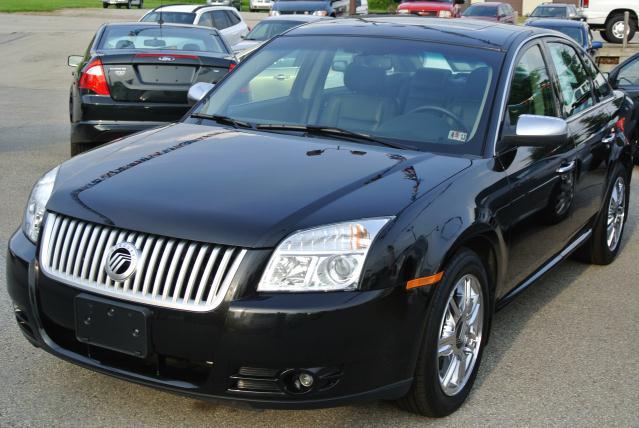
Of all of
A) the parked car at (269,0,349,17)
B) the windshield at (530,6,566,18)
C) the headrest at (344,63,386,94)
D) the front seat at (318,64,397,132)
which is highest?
the headrest at (344,63,386,94)

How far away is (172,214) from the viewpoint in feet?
12.0

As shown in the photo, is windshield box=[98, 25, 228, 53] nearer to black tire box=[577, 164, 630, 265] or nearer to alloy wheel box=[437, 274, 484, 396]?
black tire box=[577, 164, 630, 265]

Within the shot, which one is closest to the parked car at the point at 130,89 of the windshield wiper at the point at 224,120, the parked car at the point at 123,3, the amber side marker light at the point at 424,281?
the windshield wiper at the point at 224,120

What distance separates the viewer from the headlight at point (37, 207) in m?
4.11

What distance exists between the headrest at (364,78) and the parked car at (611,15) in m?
26.1

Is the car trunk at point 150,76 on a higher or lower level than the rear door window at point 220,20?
higher

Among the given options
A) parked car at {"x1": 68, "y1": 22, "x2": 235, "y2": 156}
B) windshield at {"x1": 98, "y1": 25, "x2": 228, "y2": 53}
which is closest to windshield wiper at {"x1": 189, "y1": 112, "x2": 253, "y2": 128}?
parked car at {"x1": 68, "y1": 22, "x2": 235, "y2": 156}

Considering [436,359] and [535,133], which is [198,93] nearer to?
[535,133]

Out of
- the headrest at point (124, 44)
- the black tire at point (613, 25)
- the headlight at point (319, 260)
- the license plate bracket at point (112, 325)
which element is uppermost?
the headlight at point (319, 260)

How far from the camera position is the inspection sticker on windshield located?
464 cm

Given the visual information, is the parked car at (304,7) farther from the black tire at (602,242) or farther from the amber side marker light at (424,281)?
the amber side marker light at (424,281)

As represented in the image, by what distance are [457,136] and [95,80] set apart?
556 cm

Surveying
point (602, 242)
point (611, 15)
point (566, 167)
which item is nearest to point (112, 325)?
point (566, 167)

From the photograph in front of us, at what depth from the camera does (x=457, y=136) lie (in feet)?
15.3
